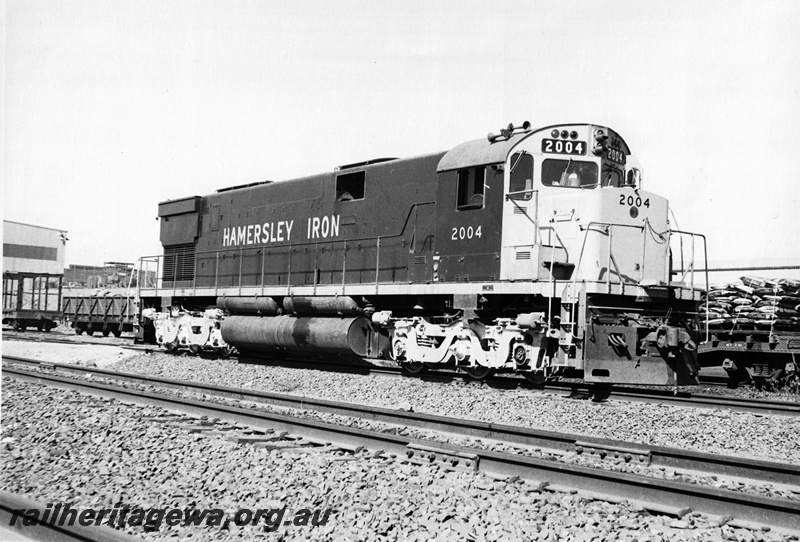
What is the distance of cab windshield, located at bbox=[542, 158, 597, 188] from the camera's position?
10227 mm

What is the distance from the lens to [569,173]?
10305 mm

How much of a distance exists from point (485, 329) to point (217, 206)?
29.6 feet

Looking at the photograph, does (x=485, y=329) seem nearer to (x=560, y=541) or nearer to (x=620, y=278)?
(x=620, y=278)

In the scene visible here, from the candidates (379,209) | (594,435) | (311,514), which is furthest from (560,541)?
(379,209)

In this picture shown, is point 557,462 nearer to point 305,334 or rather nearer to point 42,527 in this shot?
point 42,527

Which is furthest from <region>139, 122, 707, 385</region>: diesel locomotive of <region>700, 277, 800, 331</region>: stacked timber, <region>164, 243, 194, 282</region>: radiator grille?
<region>700, 277, 800, 331</region>: stacked timber

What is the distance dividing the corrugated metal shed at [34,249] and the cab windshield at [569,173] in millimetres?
25082

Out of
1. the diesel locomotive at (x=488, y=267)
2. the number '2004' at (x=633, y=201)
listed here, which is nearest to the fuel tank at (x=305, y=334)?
the diesel locomotive at (x=488, y=267)

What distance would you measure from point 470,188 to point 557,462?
6246mm

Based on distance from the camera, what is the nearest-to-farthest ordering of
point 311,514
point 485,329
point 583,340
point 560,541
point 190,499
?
point 560,541
point 311,514
point 190,499
point 583,340
point 485,329

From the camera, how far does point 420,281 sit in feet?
39.1

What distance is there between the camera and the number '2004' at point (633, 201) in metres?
9.91

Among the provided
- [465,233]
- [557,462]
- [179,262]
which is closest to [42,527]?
[557,462]

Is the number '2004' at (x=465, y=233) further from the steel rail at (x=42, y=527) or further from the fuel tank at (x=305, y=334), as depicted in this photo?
the steel rail at (x=42, y=527)
